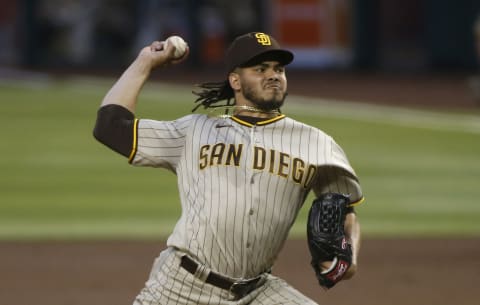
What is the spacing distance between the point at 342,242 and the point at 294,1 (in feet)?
80.0

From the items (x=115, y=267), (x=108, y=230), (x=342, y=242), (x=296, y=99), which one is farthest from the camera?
(x=296, y=99)

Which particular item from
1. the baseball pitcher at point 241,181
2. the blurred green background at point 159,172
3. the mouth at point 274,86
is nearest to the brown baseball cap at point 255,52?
the baseball pitcher at point 241,181

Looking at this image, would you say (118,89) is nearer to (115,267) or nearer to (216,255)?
(216,255)

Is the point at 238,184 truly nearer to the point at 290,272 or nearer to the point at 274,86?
the point at 274,86

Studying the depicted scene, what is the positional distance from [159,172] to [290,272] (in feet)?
20.0

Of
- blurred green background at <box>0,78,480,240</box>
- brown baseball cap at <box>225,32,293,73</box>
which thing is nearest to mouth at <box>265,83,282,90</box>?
brown baseball cap at <box>225,32,293,73</box>

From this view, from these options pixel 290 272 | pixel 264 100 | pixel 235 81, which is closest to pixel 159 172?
pixel 290 272

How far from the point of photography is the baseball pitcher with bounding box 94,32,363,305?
532 centimetres

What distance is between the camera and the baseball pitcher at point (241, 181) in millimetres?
5316

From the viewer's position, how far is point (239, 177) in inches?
211

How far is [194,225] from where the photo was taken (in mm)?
5344

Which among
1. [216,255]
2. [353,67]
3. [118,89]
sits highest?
[118,89]

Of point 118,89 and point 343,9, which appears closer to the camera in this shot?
point 118,89

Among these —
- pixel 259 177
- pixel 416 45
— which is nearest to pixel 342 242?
pixel 259 177
